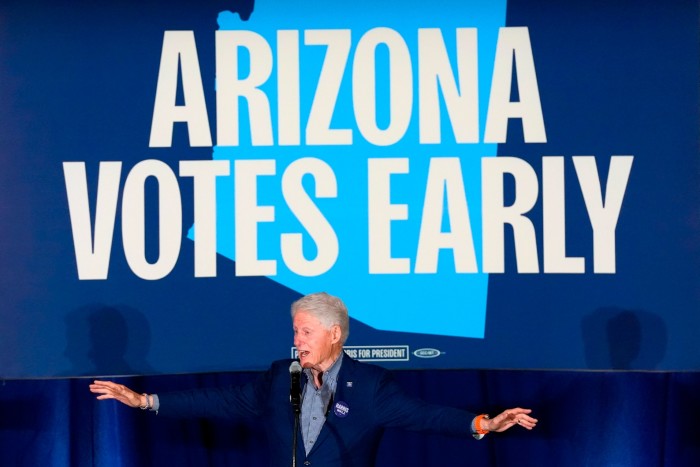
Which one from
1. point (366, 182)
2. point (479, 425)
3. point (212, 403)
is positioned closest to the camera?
point (479, 425)

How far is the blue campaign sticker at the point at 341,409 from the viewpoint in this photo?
11.3 ft

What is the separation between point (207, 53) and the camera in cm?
457

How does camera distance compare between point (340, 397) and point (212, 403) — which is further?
point (212, 403)

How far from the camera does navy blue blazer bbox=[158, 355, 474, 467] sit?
3400 mm

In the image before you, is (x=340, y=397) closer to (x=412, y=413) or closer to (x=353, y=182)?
(x=412, y=413)

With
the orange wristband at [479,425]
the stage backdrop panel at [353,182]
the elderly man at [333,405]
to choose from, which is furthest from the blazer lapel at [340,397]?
the stage backdrop panel at [353,182]

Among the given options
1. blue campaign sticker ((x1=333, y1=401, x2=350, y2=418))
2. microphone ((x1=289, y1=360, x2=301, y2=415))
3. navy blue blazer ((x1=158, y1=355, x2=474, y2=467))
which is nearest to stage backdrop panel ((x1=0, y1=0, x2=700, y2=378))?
navy blue blazer ((x1=158, y1=355, x2=474, y2=467))

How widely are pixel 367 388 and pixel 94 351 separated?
5.06ft

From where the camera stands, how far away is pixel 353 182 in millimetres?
4547

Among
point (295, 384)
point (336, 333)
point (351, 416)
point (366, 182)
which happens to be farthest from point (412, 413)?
point (366, 182)

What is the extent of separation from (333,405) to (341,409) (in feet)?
0.10

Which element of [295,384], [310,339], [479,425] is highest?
[310,339]

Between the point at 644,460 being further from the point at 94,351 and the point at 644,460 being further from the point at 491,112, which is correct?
the point at 94,351

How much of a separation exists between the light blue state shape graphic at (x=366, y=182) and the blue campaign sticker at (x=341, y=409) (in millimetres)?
1072
